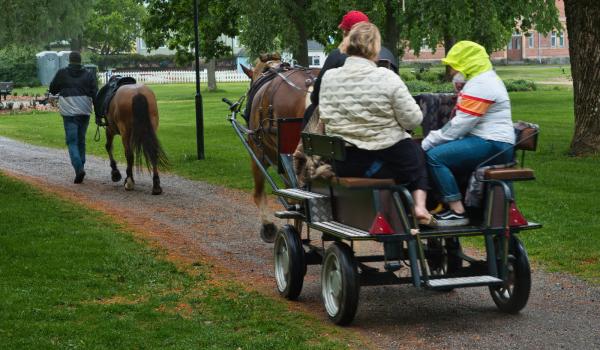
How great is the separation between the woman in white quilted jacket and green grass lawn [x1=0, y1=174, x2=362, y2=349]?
3.85ft

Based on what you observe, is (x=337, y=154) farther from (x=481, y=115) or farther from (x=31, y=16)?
(x=31, y=16)

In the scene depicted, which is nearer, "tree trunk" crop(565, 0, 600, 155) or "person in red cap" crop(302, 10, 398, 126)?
"person in red cap" crop(302, 10, 398, 126)

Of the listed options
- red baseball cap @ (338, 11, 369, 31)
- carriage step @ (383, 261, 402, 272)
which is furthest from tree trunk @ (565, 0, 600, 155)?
carriage step @ (383, 261, 402, 272)

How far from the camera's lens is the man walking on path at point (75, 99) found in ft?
57.0

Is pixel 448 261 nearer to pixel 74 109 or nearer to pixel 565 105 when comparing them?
pixel 74 109

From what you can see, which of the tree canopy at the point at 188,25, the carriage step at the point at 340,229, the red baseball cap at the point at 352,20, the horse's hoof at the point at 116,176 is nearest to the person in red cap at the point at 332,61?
the red baseball cap at the point at 352,20

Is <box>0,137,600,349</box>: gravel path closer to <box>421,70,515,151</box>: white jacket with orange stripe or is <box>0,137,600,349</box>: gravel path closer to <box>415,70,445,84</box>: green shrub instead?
<box>421,70,515,151</box>: white jacket with orange stripe

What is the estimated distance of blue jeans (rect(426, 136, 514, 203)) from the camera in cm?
765

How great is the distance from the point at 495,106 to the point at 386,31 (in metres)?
A: 26.8

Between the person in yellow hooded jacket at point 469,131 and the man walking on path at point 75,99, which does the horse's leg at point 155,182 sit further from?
the person in yellow hooded jacket at point 469,131

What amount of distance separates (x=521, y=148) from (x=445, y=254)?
1.16 metres

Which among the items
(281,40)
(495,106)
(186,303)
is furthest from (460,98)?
(281,40)

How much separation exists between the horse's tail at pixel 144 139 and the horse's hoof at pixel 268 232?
180 inches

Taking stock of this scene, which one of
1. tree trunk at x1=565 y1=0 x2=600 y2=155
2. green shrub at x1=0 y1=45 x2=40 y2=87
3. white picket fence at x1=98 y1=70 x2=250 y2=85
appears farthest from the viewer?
white picket fence at x1=98 y1=70 x2=250 y2=85
